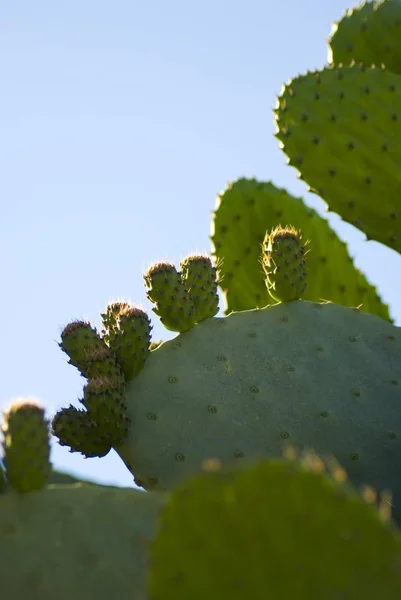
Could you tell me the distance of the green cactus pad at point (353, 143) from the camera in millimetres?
3080

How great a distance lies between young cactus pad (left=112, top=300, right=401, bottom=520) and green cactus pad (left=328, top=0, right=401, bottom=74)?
1170 mm

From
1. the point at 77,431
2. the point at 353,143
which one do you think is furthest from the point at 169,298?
the point at 353,143

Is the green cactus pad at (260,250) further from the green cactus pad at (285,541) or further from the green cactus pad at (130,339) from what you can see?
the green cactus pad at (285,541)

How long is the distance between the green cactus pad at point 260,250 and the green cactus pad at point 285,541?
2.22 m

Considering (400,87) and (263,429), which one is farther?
(400,87)

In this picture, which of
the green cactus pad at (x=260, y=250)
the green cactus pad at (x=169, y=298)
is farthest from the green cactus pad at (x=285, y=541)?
the green cactus pad at (x=260, y=250)

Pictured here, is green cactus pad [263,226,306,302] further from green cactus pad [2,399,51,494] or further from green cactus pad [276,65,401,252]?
green cactus pad [2,399,51,494]

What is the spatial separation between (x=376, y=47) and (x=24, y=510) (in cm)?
224

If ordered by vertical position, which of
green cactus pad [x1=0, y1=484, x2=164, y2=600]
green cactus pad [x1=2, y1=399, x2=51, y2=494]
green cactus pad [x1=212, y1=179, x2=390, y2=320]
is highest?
green cactus pad [x1=212, y1=179, x2=390, y2=320]

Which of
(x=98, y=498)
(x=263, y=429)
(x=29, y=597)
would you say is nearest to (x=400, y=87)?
(x=263, y=429)

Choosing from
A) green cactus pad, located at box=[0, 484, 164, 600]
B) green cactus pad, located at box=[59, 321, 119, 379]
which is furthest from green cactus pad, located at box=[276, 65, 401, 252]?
green cactus pad, located at box=[0, 484, 164, 600]

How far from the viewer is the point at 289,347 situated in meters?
2.64

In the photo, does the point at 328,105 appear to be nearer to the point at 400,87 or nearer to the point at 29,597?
the point at 400,87

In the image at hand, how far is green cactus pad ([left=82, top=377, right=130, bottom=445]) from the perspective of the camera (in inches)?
94.1
